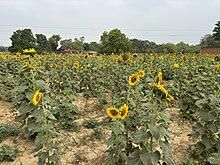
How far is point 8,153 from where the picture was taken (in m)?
3.06

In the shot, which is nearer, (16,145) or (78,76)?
(16,145)

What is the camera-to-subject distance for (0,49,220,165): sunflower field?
2078 mm

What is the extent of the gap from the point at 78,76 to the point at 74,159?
3.13 m

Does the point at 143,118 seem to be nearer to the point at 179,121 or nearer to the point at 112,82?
the point at 179,121

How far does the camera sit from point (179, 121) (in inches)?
168

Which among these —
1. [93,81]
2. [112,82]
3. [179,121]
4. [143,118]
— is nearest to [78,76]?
[93,81]

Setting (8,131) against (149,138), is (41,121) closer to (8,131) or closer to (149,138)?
(149,138)

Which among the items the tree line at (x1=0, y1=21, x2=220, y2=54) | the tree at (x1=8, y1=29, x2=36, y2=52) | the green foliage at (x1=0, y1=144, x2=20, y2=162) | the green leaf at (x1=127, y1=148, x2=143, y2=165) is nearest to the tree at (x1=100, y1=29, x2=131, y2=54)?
the tree line at (x1=0, y1=21, x2=220, y2=54)

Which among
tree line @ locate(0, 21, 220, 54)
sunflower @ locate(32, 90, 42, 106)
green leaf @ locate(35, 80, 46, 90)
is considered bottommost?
tree line @ locate(0, 21, 220, 54)

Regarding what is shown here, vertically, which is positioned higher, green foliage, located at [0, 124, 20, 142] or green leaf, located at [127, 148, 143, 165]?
green leaf, located at [127, 148, 143, 165]

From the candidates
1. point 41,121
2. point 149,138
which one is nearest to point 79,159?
point 41,121

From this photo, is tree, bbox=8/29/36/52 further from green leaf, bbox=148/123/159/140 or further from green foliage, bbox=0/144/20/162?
green leaf, bbox=148/123/159/140

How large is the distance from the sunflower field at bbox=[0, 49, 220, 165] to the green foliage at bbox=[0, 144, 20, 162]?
22 centimetres

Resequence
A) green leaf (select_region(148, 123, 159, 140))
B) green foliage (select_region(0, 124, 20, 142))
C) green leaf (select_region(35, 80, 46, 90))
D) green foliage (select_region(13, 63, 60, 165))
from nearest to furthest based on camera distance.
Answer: green leaf (select_region(148, 123, 159, 140))
green foliage (select_region(13, 63, 60, 165))
green leaf (select_region(35, 80, 46, 90))
green foliage (select_region(0, 124, 20, 142))
